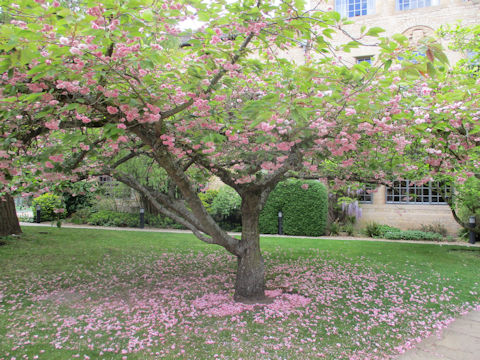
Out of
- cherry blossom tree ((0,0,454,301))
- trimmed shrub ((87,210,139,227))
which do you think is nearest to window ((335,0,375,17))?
cherry blossom tree ((0,0,454,301))

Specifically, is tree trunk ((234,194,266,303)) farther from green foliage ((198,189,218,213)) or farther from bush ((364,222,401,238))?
bush ((364,222,401,238))

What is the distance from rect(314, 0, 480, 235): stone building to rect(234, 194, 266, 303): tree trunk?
985 cm

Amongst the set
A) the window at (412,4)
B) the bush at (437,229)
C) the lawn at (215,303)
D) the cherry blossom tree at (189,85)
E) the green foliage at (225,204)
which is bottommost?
the lawn at (215,303)

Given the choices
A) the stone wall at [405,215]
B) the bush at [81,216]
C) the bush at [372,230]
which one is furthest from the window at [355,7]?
the bush at [81,216]

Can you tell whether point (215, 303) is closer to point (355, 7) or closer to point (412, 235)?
point (412, 235)

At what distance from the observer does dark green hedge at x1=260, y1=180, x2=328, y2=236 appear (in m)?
12.9

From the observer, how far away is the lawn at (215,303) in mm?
3676

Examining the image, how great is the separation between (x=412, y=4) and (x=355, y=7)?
2.46 meters

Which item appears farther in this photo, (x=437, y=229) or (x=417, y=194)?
(x=417, y=194)

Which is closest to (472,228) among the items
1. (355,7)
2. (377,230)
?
(377,230)

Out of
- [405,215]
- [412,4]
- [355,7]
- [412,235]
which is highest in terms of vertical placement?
[355,7]

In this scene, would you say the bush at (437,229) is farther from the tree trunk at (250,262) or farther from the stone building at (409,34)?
the tree trunk at (250,262)

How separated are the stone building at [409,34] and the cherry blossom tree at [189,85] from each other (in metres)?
10.2

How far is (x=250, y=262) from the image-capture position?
17.4 feet
